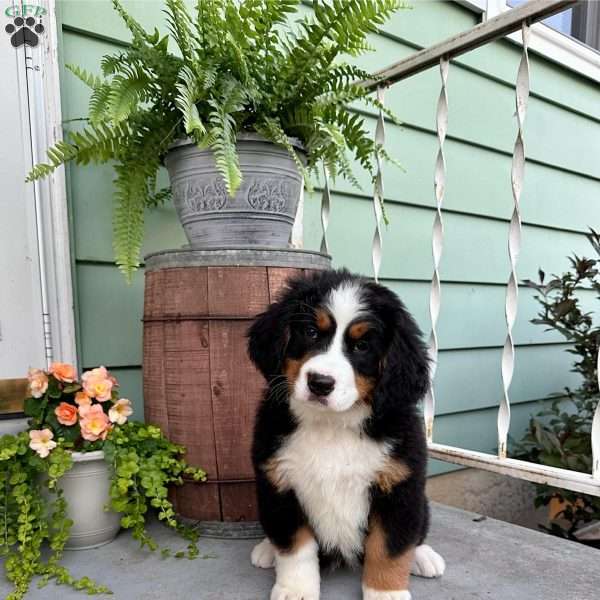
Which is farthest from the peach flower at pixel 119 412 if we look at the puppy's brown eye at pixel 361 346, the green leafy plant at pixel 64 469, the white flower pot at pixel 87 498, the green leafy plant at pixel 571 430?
the green leafy plant at pixel 571 430

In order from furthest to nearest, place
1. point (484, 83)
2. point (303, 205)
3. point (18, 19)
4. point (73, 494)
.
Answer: point (484, 83), point (303, 205), point (18, 19), point (73, 494)

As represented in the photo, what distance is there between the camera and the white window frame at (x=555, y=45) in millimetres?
3182

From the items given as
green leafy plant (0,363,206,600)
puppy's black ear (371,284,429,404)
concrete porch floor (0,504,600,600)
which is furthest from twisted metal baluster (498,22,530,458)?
green leafy plant (0,363,206,600)

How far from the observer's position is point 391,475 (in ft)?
4.34

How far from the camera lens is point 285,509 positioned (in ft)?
4.51

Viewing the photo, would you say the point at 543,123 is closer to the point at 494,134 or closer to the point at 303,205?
the point at 494,134

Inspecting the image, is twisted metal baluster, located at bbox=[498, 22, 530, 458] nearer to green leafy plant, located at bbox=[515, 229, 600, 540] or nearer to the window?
green leafy plant, located at bbox=[515, 229, 600, 540]

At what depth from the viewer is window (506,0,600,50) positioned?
3910 mm

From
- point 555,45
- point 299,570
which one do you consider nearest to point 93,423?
point 299,570

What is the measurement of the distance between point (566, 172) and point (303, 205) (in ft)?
7.93

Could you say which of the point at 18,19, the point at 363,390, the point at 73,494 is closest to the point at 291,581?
the point at 363,390

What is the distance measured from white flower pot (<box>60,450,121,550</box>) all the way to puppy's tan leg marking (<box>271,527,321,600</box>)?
0.69 metres

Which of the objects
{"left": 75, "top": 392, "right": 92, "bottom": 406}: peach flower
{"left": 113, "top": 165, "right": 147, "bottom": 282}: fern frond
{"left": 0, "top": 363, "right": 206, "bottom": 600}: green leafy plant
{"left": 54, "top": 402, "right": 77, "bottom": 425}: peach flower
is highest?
{"left": 113, "top": 165, "right": 147, "bottom": 282}: fern frond

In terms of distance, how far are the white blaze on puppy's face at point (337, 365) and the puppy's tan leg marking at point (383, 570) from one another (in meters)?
0.38
